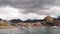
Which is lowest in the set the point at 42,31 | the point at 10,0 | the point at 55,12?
the point at 42,31

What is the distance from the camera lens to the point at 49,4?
7.95 meters

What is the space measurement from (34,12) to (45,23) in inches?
25.6

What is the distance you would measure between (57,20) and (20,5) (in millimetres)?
1652

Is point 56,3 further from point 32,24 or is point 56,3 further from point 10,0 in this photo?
point 10,0

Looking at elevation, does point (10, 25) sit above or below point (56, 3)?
below

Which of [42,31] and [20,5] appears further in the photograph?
[42,31]

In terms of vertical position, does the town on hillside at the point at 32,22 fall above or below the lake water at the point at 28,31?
above

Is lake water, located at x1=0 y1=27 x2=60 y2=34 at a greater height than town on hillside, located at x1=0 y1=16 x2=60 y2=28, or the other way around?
town on hillside, located at x1=0 y1=16 x2=60 y2=28

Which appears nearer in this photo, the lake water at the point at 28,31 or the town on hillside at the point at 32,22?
the town on hillside at the point at 32,22

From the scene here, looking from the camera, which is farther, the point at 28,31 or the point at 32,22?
the point at 28,31

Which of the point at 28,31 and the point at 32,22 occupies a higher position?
the point at 32,22

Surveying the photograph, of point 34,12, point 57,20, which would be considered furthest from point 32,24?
point 57,20

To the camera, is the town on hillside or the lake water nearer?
the town on hillside

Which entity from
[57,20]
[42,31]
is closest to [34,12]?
[57,20]
